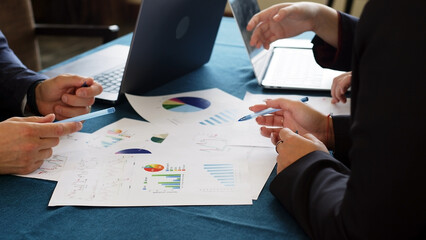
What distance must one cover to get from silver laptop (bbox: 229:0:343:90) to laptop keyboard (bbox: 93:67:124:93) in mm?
384

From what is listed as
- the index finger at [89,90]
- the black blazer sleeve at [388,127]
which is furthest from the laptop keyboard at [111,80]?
the black blazer sleeve at [388,127]

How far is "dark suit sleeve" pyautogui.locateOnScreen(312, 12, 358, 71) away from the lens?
46.8 inches

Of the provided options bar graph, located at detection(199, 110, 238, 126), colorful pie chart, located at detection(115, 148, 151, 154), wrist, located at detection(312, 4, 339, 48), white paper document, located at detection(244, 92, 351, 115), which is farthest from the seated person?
wrist, located at detection(312, 4, 339, 48)

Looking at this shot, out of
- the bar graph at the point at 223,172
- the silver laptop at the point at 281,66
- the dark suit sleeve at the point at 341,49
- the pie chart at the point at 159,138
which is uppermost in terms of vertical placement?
the dark suit sleeve at the point at 341,49

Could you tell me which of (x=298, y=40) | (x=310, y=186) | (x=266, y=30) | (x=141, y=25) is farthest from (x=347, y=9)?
(x=310, y=186)

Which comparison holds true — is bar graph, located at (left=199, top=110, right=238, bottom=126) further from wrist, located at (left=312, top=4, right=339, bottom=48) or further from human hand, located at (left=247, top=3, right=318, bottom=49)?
wrist, located at (left=312, top=4, right=339, bottom=48)

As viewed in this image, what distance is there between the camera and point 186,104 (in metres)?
1.12

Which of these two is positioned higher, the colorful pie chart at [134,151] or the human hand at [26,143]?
the human hand at [26,143]

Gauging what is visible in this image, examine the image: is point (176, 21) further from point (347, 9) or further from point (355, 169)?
point (347, 9)

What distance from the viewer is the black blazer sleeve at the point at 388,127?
535 mm

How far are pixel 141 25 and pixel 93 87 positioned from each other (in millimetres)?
188

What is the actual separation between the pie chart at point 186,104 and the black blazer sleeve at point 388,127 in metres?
0.56

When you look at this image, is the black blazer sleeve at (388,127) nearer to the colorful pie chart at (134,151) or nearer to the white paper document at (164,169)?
the white paper document at (164,169)

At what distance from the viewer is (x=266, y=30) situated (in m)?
1.21
